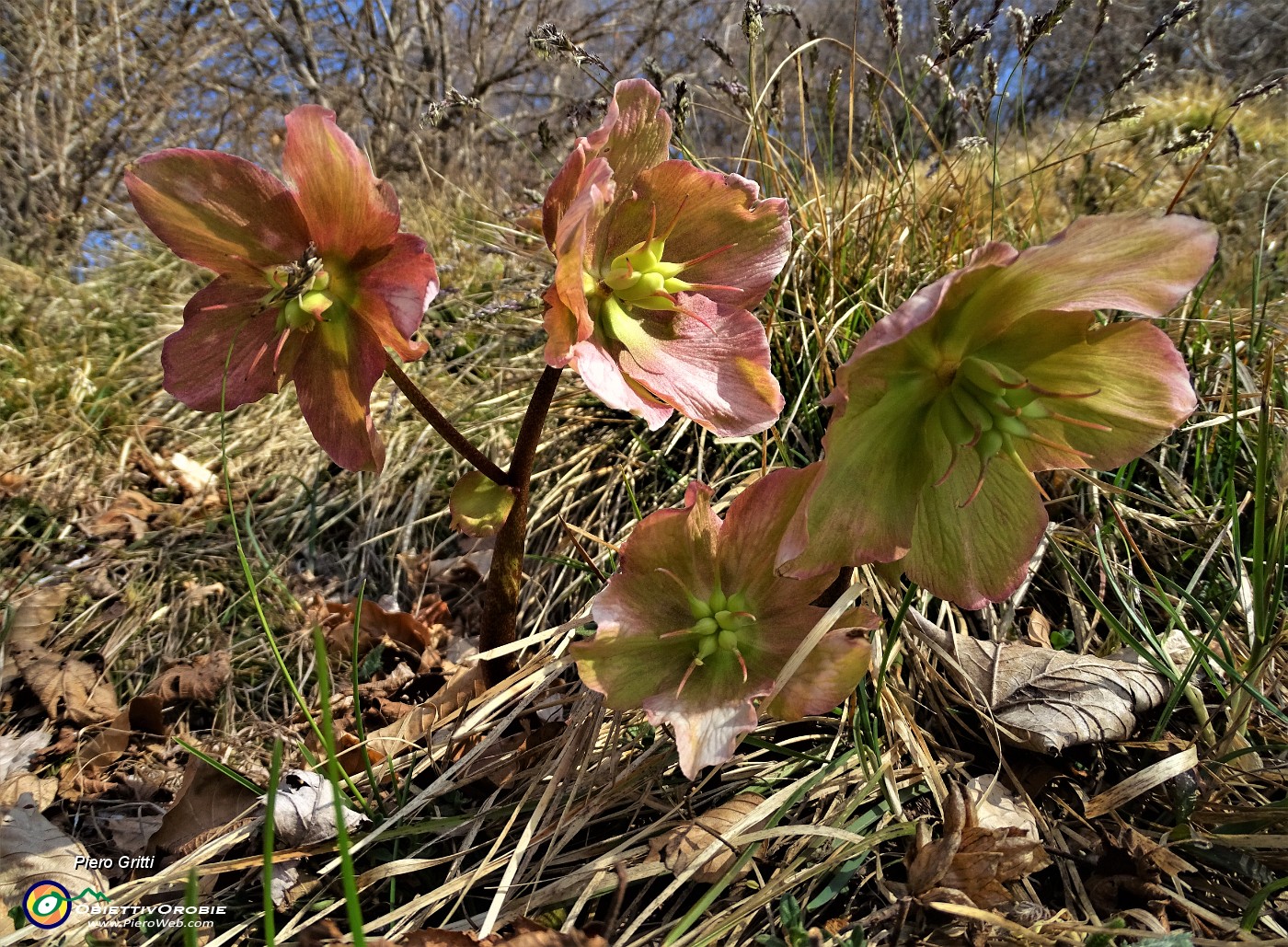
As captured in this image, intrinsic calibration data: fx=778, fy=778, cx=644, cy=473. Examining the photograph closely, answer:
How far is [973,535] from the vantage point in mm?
871

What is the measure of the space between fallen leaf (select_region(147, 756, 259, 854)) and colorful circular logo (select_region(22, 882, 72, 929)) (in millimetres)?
123

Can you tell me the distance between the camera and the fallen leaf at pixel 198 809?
3.87ft

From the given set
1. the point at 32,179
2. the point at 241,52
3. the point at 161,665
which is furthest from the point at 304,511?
the point at 241,52

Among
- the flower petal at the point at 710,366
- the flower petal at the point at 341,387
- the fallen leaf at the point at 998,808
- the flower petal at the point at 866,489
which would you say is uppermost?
the flower petal at the point at 341,387

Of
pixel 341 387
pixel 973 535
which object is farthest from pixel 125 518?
pixel 973 535

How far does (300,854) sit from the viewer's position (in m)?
1.02

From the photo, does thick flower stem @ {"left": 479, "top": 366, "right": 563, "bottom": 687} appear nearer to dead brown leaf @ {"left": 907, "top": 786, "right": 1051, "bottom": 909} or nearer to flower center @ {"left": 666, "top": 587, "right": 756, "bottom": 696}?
flower center @ {"left": 666, "top": 587, "right": 756, "bottom": 696}

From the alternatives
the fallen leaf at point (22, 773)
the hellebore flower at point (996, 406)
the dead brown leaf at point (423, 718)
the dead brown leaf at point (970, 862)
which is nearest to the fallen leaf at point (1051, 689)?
the dead brown leaf at point (970, 862)

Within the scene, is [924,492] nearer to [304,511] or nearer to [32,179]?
[304,511]

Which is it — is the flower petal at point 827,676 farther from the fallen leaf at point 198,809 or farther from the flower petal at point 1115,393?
the fallen leaf at point 198,809

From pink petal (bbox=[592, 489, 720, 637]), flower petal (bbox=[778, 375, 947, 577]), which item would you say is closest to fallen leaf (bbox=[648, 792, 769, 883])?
pink petal (bbox=[592, 489, 720, 637])

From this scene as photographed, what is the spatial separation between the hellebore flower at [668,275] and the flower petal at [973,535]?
0.71ft

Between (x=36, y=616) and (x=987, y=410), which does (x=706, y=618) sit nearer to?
(x=987, y=410)

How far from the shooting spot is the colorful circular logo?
1036mm
